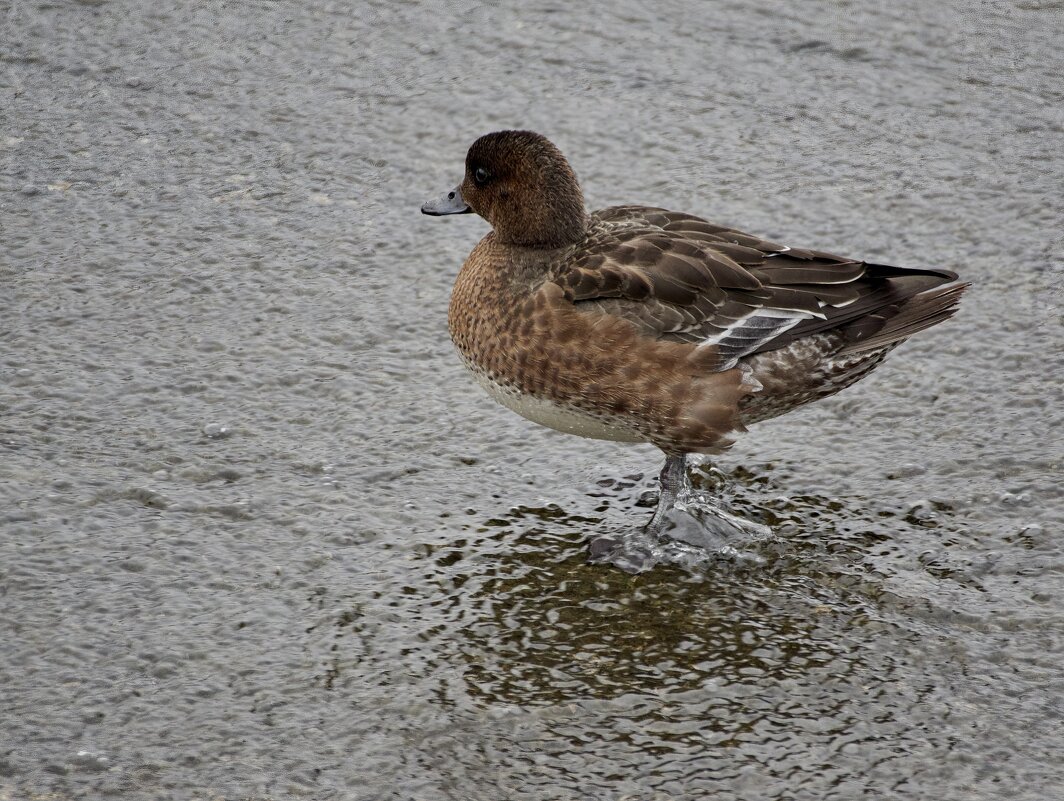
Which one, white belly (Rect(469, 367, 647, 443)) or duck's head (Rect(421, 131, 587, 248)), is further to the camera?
duck's head (Rect(421, 131, 587, 248))

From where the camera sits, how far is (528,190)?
192 inches

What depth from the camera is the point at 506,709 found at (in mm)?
3713

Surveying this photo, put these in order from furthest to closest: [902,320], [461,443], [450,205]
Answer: [450,205]
[461,443]
[902,320]

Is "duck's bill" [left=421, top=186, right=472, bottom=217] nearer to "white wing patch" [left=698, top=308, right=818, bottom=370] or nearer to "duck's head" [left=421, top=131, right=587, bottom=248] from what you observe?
"duck's head" [left=421, top=131, right=587, bottom=248]

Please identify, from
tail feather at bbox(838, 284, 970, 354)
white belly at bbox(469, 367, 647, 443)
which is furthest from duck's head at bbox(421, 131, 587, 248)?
tail feather at bbox(838, 284, 970, 354)

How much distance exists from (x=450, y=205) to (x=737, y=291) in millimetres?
1259

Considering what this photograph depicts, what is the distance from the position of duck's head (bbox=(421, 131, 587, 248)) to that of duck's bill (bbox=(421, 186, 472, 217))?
0.56 ft

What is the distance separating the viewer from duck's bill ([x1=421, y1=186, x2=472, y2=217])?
5.19m

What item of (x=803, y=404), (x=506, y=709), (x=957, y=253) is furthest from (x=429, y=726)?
(x=957, y=253)

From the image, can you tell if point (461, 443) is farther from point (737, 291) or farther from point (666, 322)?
point (737, 291)

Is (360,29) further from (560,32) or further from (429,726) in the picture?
(429,726)

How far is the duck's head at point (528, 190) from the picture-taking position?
4.83 m

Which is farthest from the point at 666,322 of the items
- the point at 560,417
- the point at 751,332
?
the point at 560,417

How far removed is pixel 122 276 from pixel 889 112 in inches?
154
